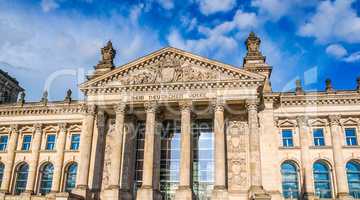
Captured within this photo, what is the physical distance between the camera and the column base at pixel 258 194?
28.5 metres

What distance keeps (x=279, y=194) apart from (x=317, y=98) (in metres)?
10.8

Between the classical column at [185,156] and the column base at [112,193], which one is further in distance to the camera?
the column base at [112,193]

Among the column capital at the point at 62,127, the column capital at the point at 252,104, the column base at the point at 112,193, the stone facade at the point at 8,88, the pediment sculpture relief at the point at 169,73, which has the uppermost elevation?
the stone facade at the point at 8,88

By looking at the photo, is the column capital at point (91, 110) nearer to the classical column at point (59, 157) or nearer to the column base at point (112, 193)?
the column base at point (112, 193)

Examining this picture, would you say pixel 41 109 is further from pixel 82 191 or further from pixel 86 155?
pixel 82 191

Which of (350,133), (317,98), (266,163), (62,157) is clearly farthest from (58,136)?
(350,133)

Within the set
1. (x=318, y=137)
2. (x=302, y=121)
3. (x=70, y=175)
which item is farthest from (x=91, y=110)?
(x=318, y=137)

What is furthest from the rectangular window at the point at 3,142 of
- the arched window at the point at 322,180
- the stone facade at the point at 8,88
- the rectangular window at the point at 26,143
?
the arched window at the point at 322,180

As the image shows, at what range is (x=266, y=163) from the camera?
1336 inches

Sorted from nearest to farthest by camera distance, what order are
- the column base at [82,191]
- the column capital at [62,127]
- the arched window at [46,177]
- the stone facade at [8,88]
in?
the column base at [82,191], the arched window at [46,177], the column capital at [62,127], the stone facade at [8,88]

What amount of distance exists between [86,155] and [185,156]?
9.34m

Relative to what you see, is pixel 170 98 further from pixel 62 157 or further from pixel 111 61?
pixel 62 157

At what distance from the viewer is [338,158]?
35.0 metres

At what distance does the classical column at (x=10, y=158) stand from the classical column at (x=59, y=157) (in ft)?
17.7
